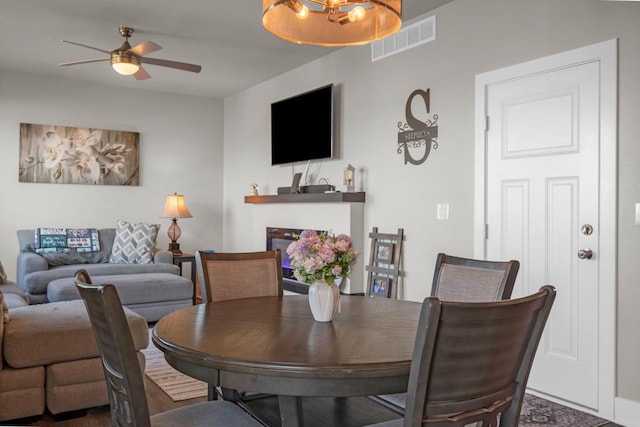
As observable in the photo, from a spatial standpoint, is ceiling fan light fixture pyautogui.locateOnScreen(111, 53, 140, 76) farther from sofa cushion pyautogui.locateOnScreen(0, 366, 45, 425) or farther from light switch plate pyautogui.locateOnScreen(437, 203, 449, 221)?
light switch plate pyautogui.locateOnScreen(437, 203, 449, 221)

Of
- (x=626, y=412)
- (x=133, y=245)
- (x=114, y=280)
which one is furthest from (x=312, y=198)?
(x=626, y=412)

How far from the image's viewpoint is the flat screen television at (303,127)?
514 cm

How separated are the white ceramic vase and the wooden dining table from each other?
0.04 meters

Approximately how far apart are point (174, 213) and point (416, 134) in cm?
346

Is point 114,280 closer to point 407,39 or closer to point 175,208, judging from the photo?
point 175,208

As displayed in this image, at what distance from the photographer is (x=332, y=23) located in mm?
2244

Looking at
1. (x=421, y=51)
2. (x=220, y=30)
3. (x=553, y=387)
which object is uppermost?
(x=220, y=30)

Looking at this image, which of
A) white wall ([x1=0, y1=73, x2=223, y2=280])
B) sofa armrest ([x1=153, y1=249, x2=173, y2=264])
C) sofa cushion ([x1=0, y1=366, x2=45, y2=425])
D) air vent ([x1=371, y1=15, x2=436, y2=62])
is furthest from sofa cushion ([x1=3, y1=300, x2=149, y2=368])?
white wall ([x1=0, y1=73, x2=223, y2=280])

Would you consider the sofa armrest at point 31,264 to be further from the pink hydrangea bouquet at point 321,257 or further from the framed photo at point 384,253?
the pink hydrangea bouquet at point 321,257

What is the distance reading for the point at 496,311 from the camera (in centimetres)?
117

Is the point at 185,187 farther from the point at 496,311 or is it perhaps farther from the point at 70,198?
the point at 496,311

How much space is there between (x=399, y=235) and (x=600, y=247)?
1660 mm

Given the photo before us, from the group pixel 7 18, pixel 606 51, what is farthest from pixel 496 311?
pixel 7 18

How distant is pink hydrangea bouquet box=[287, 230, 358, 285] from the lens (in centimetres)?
187
